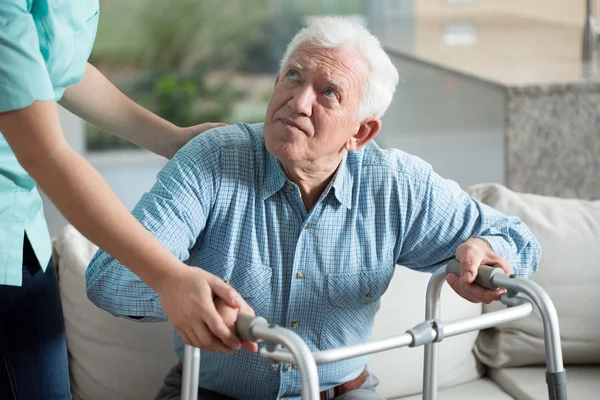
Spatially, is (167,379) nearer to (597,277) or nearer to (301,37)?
(301,37)

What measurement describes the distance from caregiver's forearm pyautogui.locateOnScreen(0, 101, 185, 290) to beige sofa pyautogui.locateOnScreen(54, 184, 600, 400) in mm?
835

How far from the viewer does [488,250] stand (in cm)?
163

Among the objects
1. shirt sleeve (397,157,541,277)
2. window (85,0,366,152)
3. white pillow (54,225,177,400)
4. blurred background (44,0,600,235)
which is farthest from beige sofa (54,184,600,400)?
window (85,0,366,152)

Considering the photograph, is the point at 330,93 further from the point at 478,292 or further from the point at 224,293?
the point at 224,293

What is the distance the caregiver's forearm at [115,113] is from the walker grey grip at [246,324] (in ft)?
2.09

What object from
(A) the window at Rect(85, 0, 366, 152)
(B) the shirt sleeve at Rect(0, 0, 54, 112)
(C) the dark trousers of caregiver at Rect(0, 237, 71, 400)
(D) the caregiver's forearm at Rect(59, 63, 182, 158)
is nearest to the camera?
(B) the shirt sleeve at Rect(0, 0, 54, 112)

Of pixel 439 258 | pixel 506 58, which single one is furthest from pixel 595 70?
pixel 439 258

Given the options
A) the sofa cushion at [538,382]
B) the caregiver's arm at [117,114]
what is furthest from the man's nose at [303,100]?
the sofa cushion at [538,382]

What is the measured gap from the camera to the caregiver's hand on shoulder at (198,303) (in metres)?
1.17

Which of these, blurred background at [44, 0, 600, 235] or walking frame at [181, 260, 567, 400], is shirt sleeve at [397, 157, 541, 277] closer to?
walking frame at [181, 260, 567, 400]

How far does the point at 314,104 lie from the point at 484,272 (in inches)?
17.4

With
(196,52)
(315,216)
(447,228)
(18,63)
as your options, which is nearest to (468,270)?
(447,228)

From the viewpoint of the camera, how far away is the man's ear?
1.72 meters

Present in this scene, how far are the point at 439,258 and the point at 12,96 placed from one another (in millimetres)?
979
